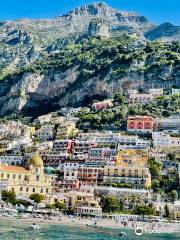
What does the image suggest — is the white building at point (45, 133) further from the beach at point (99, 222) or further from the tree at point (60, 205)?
the beach at point (99, 222)

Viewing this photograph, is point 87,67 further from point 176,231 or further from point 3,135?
point 176,231

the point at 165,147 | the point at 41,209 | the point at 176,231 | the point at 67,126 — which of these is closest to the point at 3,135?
the point at 67,126

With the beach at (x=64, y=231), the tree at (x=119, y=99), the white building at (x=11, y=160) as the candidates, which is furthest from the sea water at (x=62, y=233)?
the tree at (x=119, y=99)

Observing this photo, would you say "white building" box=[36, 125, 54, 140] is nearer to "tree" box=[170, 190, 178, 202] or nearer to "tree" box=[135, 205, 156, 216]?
"tree" box=[170, 190, 178, 202]

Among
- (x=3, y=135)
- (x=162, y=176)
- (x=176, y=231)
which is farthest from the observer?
(x=3, y=135)

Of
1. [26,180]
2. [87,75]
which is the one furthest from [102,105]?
[26,180]

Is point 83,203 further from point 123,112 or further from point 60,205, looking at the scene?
point 123,112
